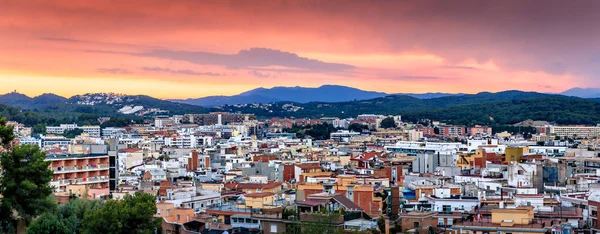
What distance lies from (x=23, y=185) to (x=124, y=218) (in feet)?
8.66

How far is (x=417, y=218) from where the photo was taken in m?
21.6

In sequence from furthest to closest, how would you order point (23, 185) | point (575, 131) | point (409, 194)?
point (575, 131) → point (409, 194) → point (23, 185)

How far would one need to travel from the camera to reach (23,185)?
814 inches

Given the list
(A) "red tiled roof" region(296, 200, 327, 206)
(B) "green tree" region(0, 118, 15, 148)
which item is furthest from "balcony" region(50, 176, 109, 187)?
(A) "red tiled roof" region(296, 200, 327, 206)

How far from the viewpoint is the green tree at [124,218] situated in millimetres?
20656

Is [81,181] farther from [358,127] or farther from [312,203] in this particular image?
[358,127]

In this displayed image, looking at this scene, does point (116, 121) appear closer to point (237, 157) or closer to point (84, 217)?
point (237, 157)

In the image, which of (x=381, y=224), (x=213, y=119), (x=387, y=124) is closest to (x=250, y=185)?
(x=381, y=224)

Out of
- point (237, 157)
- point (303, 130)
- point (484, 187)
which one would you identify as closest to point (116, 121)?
point (303, 130)

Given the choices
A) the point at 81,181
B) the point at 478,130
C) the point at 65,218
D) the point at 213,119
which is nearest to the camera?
the point at 65,218

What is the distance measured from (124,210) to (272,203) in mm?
4626

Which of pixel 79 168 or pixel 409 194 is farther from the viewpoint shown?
pixel 79 168

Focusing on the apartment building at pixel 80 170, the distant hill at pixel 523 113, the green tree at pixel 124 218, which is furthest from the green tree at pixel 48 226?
the distant hill at pixel 523 113

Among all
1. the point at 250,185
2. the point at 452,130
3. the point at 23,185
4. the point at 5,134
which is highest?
the point at 5,134
